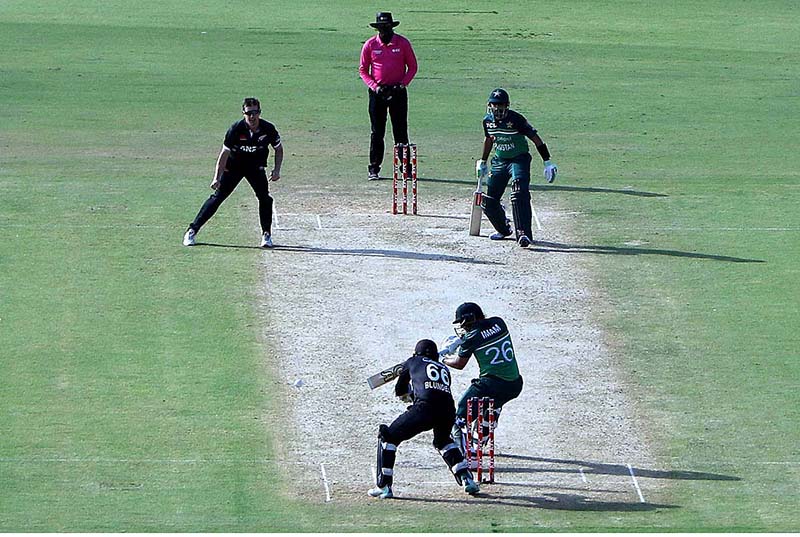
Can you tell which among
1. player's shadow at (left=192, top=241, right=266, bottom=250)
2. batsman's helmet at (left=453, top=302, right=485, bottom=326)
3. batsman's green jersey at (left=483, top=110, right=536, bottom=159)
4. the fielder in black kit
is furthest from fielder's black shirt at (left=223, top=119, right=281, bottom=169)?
the fielder in black kit

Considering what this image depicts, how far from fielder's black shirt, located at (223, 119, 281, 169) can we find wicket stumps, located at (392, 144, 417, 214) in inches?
87.0

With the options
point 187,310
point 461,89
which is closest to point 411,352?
point 187,310

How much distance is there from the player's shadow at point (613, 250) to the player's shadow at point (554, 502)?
7441 millimetres

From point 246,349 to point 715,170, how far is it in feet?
35.6

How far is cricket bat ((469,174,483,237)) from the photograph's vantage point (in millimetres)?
20586

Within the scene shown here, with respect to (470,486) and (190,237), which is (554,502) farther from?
(190,237)

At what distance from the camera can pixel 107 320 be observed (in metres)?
17.8

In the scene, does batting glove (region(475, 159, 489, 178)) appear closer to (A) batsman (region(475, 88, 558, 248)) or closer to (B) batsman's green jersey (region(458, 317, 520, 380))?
(A) batsman (region(475, 88, 558, 248))

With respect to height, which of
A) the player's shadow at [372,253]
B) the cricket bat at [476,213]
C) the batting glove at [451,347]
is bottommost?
the player's shadow at [372,253]

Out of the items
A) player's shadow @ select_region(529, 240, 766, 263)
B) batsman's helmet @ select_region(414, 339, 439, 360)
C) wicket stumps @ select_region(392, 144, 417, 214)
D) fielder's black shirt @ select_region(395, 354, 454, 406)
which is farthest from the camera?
wicket stumps @ select_region(392, 144, 417, 214)

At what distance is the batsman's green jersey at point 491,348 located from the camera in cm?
1415

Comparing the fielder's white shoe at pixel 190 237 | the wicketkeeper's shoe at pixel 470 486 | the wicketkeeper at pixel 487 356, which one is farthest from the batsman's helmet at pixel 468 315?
the fielder's white shoe at pixel 190 237

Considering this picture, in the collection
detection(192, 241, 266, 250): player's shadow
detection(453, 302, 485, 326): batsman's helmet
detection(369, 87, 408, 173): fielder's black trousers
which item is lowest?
detection(192, 241, 266, 250): player's shadow

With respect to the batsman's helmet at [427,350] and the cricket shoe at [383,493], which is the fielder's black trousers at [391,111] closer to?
the batsman's helmet at [427,350]
